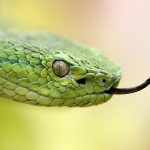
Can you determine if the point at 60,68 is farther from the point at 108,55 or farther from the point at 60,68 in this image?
the point at 108,55

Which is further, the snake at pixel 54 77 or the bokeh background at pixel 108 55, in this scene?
the bokeh background at pixel 108 55

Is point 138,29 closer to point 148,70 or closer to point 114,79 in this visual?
point 148,70

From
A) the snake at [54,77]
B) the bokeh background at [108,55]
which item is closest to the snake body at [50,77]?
the snake at [54,77]

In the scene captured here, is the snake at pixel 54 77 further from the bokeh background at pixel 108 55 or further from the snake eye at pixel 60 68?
the bokeh background at pixel 108 55

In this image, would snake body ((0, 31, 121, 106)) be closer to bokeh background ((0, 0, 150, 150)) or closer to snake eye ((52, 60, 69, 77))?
snake eye ((52, 60, 69, 77))

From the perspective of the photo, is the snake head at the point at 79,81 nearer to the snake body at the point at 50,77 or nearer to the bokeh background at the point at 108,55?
the snake body at the point at 50,77

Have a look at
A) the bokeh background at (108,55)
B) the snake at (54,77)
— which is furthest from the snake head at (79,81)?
the bokeh background at (108,55)

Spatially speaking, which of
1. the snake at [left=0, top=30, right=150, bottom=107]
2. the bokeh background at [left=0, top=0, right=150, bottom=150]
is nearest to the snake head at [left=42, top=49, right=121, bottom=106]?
the snake at [left=0, top=30, right=150, bottom=107]
